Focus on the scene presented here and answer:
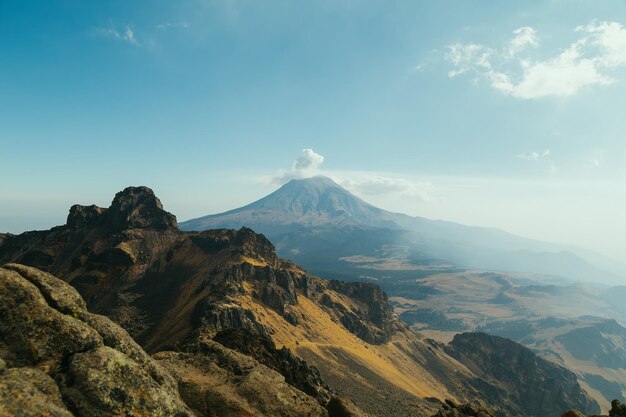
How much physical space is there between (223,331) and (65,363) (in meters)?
43.4

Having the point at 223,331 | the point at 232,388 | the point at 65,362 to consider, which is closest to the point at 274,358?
the point at 223,331

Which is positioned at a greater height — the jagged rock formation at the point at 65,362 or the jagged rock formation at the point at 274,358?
the jagged rock formation at the point at 65,362

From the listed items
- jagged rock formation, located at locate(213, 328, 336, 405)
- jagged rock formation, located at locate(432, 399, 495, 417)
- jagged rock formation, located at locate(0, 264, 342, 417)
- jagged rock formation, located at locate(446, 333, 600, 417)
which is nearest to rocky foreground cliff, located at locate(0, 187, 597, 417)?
jagged rock formation, located at locate(0, 264, 342, 417)

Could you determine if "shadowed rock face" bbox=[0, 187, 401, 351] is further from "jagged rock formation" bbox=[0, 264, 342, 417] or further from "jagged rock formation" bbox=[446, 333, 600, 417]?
"jagged rock formation" bbox=[0, 264, 342, 417]

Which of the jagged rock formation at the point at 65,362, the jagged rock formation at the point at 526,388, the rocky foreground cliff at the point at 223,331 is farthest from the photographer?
the jagged rock formation at the point at 526,388

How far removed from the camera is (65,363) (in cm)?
2116

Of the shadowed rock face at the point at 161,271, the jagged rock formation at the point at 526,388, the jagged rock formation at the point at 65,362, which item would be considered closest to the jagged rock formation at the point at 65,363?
the jagged rock formation at the point at 65,362

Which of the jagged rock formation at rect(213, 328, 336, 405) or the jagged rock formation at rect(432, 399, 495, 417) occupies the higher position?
the jagged rock formation at rect(213, 328, 336, 405)

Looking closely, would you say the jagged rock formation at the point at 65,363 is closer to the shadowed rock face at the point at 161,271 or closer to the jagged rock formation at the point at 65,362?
the jagged rock formation at the point at 65,362

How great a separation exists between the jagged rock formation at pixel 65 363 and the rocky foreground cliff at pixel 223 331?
10 cm

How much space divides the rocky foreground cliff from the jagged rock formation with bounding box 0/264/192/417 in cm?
10

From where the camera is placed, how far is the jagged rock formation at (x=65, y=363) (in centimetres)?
1869

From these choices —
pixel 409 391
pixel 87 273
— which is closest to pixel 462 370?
pixel 409 391

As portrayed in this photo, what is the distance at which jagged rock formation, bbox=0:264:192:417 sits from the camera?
1869 cm
